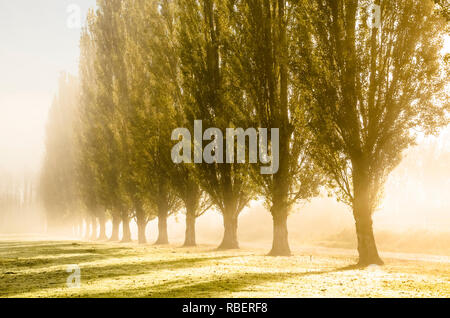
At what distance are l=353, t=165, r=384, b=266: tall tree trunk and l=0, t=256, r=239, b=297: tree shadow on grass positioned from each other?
5345 millimetres

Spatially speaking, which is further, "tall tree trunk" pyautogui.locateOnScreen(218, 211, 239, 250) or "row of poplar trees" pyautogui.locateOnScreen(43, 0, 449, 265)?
"tall tree trunk" pyautogui.locateOnScreen(218, 211, 239, 250)

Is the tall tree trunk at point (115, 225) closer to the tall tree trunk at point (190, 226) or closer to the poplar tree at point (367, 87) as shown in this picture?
the tall tree trunk at point (190, 226)

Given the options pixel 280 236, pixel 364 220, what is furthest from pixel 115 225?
pixel 364 220

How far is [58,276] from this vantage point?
10.3 meters

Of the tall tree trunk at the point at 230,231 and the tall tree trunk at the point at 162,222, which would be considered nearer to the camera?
the tall tree trunk at the point at 230,231

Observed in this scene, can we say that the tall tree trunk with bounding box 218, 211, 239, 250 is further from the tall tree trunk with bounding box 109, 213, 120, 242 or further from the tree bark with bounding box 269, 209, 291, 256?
the tall tree trunk with bounding box 109, 213, 120, 242

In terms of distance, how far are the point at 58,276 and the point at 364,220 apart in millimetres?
9302

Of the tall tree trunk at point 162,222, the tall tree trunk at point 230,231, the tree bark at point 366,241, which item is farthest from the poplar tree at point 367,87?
the tall tree trunk at point 162,222

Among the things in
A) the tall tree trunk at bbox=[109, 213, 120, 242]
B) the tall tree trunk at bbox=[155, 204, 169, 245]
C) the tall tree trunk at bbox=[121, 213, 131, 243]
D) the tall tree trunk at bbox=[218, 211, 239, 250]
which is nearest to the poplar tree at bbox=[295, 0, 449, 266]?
the tall tree trunk at bbox=[218, 211, 239, 250]

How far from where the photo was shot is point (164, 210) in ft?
90.4

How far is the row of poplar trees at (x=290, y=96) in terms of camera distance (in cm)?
1320

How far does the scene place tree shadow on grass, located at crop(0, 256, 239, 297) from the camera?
849 centimetres

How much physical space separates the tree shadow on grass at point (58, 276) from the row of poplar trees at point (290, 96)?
5.90 m

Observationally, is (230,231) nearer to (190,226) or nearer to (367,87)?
(190,226)
